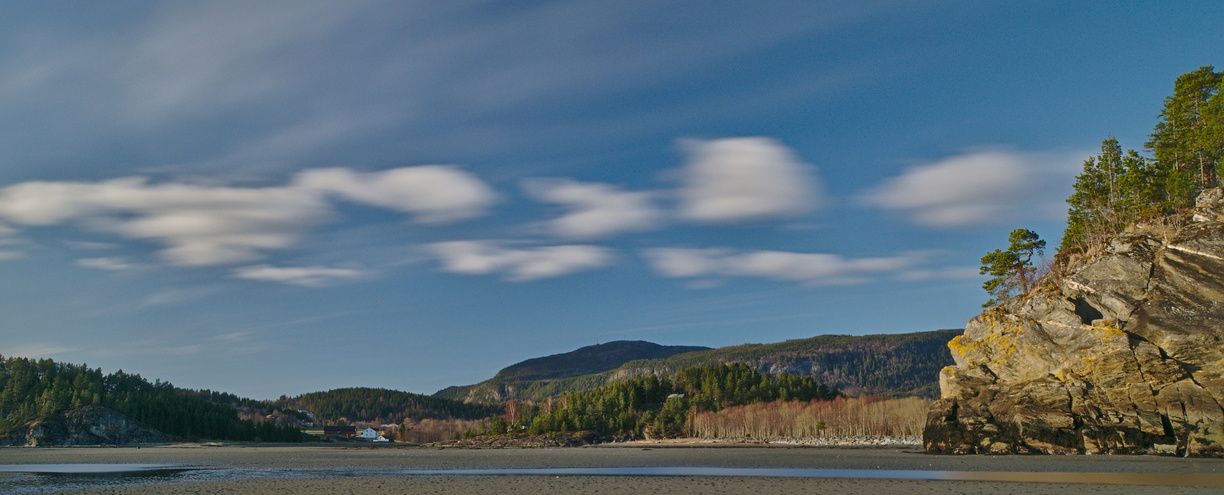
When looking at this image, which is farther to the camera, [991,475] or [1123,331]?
[1123,331]

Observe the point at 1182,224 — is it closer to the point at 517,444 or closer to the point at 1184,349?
the point at 1184,349

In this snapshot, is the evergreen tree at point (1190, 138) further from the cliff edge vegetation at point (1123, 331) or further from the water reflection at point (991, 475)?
the water reflection at point (991, 475)

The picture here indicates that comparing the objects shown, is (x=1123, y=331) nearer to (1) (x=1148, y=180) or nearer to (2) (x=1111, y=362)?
(2) (x=1111, y=362)

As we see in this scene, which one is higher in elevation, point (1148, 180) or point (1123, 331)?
point (1148, 180)

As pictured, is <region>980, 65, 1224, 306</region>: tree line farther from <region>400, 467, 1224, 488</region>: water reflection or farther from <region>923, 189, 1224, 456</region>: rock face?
<region>400, 467, 1224, 488</region>: water reflection

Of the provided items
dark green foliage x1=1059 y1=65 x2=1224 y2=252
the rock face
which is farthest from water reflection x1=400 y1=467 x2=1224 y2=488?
dark green foliage x1=1059 y1=65 x2=1224 y2=252

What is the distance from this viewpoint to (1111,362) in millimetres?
72750

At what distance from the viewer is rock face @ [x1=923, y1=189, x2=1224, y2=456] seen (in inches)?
2660

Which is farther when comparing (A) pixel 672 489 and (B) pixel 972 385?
(B) pixel 972 385

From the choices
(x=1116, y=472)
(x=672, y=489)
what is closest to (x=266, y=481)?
(x=672, y=489)

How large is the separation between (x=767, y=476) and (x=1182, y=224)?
6165 centimetres

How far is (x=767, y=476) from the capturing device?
167ft

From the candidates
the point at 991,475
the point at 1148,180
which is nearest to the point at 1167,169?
the point at 1148,180

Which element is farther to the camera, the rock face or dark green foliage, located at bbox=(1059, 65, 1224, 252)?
dark green foliage, located at bbox=(1059, 65, 1224, 252)
